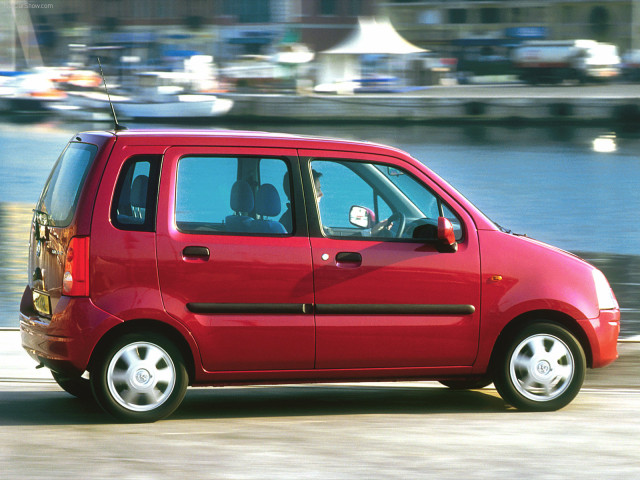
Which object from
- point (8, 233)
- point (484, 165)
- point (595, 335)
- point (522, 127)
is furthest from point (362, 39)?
point (595, 335)

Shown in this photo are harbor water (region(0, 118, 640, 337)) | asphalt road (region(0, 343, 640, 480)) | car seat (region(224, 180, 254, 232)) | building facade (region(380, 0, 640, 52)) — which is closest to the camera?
asphalt road (region(0, 343, 640, 480))

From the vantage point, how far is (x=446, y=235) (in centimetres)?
604

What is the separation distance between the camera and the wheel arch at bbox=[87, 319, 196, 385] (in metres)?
5.90

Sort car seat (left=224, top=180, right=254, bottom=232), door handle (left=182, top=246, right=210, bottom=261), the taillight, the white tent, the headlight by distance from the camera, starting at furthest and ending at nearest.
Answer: the white tent < the headlight < car seat (left=224, top=180, right=254, bottom=232) < door handle (left=182, top=246, right=210, bottom=261) < the taillight

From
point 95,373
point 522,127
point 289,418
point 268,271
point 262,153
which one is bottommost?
point 522,127

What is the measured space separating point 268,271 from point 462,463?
4.77 ft

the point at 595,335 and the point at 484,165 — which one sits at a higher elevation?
the point at 595,335

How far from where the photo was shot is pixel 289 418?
20.6ft

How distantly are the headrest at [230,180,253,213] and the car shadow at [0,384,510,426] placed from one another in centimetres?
118

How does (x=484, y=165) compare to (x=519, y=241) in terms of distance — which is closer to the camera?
(x=519, y=241)

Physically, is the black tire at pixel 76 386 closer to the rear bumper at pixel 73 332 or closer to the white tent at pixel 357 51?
the rear bumper at pixel 73 332

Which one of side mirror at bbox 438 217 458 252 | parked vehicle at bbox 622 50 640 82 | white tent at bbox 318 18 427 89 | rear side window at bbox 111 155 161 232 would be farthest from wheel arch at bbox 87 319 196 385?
parked vehicle at bbox 622 50 640 82

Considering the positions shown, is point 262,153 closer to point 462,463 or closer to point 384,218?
point 384,218

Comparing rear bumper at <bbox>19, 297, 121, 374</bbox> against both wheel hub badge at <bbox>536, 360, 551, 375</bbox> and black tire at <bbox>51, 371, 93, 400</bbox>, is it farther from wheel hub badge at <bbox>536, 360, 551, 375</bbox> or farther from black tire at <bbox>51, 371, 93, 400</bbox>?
wheel hub badge at <bbox>536, 360, 551, 375</bbox>
